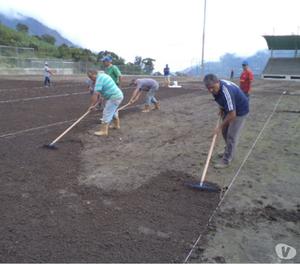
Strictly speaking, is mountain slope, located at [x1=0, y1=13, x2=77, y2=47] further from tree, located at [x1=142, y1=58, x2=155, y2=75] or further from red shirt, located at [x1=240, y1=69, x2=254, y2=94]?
red shirt, located at [x1=240, y1=69, x2=254, y2=94]

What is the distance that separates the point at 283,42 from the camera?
191ft

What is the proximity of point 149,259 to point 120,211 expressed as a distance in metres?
1.07

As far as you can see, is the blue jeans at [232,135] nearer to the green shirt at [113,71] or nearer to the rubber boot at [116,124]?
the rubber boot at [116,124]

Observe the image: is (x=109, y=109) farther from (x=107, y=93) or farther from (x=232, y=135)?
(x=232, y=135)

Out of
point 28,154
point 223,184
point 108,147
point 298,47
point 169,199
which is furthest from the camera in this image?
point 298,47

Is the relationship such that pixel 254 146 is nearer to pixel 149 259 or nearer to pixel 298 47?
pixel 149 259

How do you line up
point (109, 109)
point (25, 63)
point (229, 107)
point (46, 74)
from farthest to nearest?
1. point (25, 63)
2. point (46, 74)
3. point (109, 109)
4. point (229, 107)

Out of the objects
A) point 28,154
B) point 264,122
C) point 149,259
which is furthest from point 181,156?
point 264,122

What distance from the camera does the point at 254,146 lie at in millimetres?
8148

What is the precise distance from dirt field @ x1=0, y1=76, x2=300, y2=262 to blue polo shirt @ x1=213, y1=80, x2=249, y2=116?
1.02 meters

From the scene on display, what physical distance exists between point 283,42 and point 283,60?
9.27 feet
